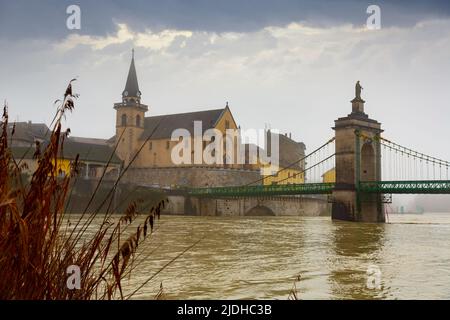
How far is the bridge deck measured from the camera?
34062mm

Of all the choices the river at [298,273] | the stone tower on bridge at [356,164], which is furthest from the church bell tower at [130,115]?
the river at [298,273]

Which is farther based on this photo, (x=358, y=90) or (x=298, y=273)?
(x=358, y=90)

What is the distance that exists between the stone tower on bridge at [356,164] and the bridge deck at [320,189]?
1.07 metres

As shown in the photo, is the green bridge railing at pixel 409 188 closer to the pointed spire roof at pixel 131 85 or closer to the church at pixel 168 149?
the church at pixel 168 149

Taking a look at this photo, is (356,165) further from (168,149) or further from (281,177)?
(281,177)

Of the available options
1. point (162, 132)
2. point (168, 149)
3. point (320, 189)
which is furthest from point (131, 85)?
point (320, 189)

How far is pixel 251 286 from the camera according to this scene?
24.4 ft

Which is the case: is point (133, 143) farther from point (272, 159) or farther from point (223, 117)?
point (272, 159)

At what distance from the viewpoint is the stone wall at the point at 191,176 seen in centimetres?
5862

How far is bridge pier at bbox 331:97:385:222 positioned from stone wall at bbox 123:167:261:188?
922 inches

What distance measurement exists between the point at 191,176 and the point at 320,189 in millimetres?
22782

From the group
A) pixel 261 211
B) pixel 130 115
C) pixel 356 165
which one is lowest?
pixel 261 211

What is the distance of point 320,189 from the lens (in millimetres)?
40000

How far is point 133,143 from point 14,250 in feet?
204
